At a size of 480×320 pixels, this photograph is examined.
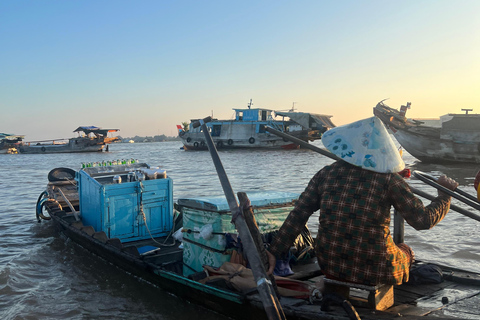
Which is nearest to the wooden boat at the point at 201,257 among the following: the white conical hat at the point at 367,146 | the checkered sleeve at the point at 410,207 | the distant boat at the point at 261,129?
the checkered sleeve at the point at 410,207

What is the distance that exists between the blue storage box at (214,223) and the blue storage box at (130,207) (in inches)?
82.0

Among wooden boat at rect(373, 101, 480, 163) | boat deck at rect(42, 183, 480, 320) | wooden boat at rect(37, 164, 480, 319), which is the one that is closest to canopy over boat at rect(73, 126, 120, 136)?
wooden boat at rect(373, 101, 480, 163)

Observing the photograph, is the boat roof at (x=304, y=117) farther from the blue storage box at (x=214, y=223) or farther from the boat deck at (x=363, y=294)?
the blue storage box at (x=214, y=223)

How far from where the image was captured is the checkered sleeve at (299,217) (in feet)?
10.6

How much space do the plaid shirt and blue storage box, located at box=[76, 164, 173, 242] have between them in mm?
4310

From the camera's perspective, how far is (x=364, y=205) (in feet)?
9.64

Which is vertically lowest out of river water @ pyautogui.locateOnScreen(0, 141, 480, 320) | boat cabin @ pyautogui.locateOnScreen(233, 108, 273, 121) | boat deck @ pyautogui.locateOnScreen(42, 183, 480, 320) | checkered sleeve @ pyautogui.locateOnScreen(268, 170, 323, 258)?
river water @ pyautogui.locateOnScreen(0, 141, 480, 320)

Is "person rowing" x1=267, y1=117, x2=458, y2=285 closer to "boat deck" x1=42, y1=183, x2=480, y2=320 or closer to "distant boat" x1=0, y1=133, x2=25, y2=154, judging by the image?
"boat deck" x1=42, y1=183, x2=480, y2=320

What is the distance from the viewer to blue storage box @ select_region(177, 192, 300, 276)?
14.9 ft

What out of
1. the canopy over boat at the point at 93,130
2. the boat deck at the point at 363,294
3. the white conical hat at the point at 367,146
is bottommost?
the boat deck at the point at 363,294

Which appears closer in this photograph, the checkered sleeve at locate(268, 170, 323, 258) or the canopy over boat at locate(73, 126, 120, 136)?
the checkered sleeve at locate(268, 170, 323, 258)

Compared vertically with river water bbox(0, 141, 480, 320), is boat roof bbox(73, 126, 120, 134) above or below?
above

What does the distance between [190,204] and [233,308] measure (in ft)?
4.34

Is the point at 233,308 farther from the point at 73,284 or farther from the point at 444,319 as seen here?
the point at 73,284
